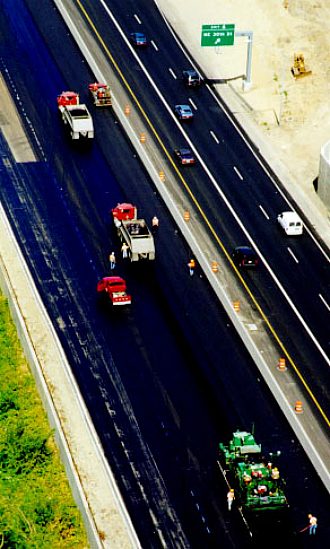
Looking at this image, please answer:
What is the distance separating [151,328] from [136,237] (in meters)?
10.2

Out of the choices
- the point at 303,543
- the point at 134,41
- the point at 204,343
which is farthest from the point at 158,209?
the point at 303,543

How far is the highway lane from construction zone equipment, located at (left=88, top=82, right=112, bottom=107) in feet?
12.5

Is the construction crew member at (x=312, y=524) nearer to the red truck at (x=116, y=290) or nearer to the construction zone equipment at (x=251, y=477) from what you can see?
the construction zone equipment at (x=251, y=477)

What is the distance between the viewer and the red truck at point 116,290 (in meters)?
98.6

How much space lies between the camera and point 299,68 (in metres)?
136

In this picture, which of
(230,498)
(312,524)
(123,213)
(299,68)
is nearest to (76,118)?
(123,213)

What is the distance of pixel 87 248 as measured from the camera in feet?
352

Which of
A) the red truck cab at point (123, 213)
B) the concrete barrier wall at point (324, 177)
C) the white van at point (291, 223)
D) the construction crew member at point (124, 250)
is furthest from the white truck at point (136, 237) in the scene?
the concrete barrier wall at point (324, 177)

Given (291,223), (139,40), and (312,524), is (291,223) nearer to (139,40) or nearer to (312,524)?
(312,524)

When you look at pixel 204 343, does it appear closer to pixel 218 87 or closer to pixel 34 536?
pixel 34 536

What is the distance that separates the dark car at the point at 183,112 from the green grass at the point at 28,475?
39094 millimetres

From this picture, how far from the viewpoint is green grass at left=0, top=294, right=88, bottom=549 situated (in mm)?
78312

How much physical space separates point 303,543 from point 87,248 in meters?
38.3

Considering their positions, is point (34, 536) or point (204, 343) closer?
point (34, 536)
